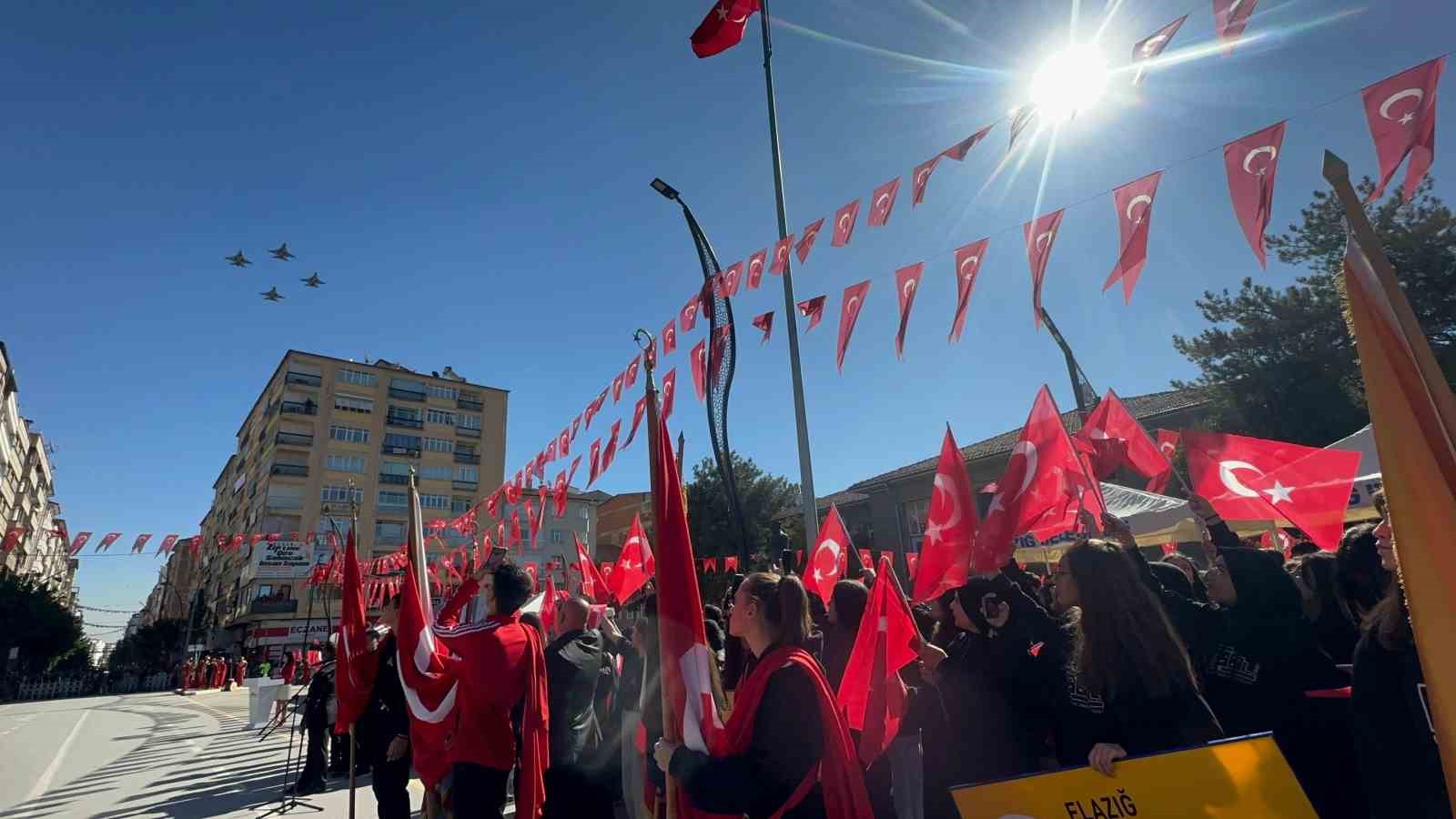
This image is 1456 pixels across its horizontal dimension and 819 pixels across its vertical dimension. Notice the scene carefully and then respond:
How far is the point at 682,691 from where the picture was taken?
2.83 m

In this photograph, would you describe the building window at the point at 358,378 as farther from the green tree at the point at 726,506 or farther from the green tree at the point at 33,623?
the green tree at the point at 726,506

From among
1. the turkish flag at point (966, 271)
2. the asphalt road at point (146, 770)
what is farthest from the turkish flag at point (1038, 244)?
the asphalt road at point (146, 770)

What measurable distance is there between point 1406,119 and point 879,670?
455 cm

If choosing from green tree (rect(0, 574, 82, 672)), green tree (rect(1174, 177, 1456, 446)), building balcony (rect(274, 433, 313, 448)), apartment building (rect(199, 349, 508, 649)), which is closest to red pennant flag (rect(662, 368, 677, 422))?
green tree (rect(1174, 177, 1456, 446))

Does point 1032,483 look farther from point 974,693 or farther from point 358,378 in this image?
point 358,378

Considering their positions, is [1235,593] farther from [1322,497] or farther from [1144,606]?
[1322,497]

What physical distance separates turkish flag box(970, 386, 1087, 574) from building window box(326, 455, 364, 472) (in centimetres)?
5789

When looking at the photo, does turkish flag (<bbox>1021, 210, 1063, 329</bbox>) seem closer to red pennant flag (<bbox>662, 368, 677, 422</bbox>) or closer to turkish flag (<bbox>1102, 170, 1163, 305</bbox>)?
turkish flag (<bbox>1102, 170, 1163, 305</bbox>)

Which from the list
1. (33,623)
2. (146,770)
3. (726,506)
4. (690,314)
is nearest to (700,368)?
(690,314)

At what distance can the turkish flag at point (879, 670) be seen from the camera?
353 centimetres

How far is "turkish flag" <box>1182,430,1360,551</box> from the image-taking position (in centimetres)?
520

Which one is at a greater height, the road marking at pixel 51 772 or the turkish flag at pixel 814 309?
the turkish flag at pixel 814 309

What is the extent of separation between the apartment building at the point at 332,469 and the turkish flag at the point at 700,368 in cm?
4334

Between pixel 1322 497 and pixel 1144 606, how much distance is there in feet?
12.6
